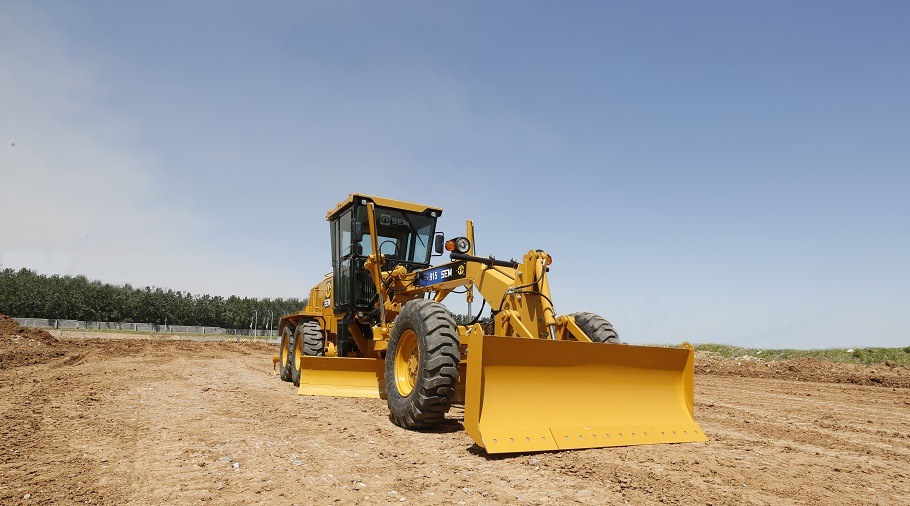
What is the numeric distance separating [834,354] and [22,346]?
81.4 feet

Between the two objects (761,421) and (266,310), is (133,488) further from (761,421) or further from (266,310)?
(266,310)

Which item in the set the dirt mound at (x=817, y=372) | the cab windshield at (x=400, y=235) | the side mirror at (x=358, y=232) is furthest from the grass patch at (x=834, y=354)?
the side mirror at (x=358, y=232)

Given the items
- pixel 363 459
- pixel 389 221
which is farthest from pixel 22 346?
pixel 363 459

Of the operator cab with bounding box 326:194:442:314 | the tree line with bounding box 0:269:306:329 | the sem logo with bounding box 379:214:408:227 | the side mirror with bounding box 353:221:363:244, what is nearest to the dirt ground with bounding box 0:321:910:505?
the operator cab with bounding box 326:194:442:314

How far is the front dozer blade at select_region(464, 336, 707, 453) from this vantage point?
15.5 feet

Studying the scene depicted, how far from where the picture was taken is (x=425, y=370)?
5426mm

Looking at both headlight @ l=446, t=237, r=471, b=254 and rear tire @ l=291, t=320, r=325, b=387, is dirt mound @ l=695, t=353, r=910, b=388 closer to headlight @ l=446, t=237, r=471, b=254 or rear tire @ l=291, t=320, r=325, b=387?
headlight @ l=446, t=237, r=471, b=254

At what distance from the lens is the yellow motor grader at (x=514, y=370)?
15.8 feet

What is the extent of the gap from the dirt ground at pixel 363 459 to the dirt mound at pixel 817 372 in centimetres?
599

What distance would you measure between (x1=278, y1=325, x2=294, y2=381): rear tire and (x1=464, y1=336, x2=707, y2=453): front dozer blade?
21.8 feet

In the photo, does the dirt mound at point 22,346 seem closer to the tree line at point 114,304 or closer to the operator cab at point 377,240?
the operator cab at point 377,240

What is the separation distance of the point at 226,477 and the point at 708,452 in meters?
3.76

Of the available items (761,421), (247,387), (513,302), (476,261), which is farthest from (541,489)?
(247,387)

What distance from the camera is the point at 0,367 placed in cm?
1100
